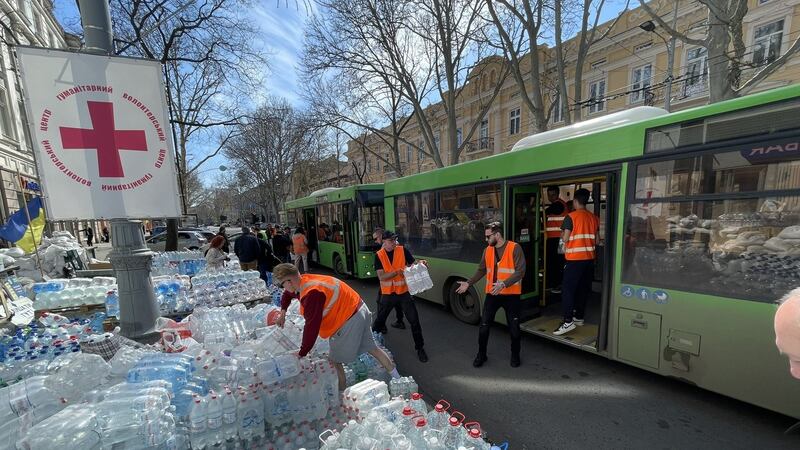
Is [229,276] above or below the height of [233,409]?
above

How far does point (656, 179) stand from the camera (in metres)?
3.43

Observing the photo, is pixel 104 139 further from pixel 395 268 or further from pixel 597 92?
pixel 597 92

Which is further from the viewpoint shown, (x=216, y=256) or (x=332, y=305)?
(x=216, y=256)

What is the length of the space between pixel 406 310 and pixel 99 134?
388 centimetres

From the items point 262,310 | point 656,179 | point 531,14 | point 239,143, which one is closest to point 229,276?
point 262,310

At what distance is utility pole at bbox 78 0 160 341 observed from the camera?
9.26ft

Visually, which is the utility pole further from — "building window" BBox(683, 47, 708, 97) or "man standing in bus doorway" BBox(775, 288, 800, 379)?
"building window" BBox(683, 47, 708, 97)

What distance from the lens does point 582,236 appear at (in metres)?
4.45

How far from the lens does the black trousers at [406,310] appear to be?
456 cm

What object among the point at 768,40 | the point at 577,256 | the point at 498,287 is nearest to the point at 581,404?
the point at 498,287

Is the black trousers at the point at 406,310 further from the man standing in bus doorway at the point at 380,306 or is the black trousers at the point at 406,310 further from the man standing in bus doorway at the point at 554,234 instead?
the man standing in bus doorway at the point at 554,234

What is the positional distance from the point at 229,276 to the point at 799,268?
690 cm

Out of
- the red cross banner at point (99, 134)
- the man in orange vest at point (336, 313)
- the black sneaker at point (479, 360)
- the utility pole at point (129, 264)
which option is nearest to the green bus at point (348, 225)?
the black sneaker at point (479, 360)

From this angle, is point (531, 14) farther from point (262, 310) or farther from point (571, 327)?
point (262, 310)
